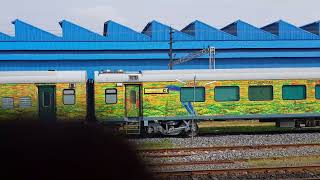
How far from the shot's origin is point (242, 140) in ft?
57.6

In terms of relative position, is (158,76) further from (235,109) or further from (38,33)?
(38,33)

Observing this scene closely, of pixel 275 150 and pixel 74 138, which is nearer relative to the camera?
pixel 74 138

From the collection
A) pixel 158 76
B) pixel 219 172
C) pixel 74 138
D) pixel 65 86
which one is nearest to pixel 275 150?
pixel 219 172

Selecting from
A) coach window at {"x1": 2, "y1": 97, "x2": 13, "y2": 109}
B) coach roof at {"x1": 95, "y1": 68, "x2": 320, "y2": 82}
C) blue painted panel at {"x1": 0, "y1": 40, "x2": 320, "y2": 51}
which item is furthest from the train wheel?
blue painted panel at {"x1": 0, "y1": 40, "x2": 320, "y2": 51}

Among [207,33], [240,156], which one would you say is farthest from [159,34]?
[240,156]

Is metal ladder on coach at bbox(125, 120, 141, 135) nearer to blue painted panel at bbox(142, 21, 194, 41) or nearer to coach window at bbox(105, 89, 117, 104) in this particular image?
coach window at bbox(105, 89, 117, 104)

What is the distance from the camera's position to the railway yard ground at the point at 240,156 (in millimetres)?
10836

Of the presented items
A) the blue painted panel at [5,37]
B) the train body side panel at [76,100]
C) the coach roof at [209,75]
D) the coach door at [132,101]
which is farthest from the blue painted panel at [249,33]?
the train body side panel at [76,100]

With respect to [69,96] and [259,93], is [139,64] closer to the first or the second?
[69,96]

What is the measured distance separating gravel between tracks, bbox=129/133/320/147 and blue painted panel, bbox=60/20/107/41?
33.4 m

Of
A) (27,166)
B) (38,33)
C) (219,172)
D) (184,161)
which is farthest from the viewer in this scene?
(38,33)

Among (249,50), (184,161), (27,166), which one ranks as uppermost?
(249,50)

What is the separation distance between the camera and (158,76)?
19.8m

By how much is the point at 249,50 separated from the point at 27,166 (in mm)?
51731
